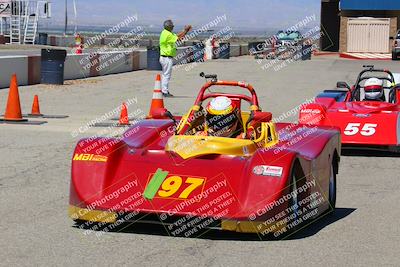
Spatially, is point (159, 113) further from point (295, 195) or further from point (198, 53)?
point (198, 53)

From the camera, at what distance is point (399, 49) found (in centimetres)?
4853

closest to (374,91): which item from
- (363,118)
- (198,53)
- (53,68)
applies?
(363,118)

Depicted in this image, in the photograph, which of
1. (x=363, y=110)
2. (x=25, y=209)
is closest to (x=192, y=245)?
(x=25, y=209)

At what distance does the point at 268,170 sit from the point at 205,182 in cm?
50

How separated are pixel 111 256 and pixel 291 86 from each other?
20.0m

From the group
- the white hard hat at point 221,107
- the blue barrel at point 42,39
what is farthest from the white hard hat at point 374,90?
the blue barrel at point 42,39

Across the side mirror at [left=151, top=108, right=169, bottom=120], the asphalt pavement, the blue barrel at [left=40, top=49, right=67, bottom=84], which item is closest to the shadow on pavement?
the asphalt pavement

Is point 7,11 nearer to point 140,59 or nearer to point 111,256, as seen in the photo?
point 140,59

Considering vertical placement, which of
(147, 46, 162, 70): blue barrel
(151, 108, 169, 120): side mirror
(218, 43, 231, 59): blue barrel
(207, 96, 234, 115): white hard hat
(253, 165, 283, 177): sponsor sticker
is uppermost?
(207, 96, 234, 115): white hard hat

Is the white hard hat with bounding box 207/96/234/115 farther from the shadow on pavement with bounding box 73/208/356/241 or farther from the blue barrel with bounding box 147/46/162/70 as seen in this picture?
the blue barrel with bounding box 147/46/162/70

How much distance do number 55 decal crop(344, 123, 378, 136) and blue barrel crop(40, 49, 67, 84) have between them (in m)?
13.6

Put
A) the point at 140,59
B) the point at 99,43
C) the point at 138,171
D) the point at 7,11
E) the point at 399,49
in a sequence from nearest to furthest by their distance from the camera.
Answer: the point at 138,171, the point at 140,59, the point at 399,49, the point at 7,11, the point at 99,43

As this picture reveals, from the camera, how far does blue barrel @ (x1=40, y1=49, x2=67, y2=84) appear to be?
24219mm

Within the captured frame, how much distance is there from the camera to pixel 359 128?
475 inches
